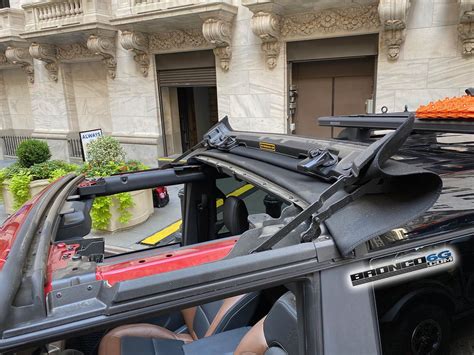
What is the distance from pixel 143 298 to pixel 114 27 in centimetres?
1113

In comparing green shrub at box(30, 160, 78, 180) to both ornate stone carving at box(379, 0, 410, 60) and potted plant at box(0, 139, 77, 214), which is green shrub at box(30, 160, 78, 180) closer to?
potted plant at box(0, 139, 77, 214)

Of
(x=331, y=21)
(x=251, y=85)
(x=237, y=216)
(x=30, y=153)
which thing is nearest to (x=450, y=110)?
(x=237, y=216)

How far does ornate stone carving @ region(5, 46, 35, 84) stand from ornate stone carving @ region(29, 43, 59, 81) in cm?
91

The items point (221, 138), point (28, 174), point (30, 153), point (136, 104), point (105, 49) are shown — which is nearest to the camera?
point (221, 138)

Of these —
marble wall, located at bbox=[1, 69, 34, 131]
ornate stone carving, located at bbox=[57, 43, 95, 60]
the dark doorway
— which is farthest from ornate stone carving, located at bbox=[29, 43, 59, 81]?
the dark doorway

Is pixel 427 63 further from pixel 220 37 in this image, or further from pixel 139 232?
pixel 139 232

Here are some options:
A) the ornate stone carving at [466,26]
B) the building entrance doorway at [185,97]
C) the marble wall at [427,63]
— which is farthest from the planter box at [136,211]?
the ornate stone carving at [466,26]

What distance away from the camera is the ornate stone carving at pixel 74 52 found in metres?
11.6

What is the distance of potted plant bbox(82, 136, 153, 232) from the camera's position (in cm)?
599

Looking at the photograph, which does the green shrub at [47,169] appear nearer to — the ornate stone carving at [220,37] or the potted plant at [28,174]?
the potted plant at [28,174]

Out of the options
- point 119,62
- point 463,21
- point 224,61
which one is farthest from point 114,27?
point 463,21

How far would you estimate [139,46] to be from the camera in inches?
404

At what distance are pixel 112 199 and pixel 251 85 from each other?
483 centimetres

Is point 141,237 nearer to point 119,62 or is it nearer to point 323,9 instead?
point 323,9
